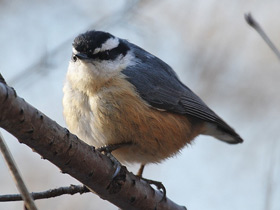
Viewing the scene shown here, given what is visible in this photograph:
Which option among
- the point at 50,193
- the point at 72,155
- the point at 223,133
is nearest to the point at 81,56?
the point at 50,193

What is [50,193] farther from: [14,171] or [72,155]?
[14,171]

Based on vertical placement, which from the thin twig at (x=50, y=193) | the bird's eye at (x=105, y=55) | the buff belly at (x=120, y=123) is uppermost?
the bird's eye at (x=105, y=55)

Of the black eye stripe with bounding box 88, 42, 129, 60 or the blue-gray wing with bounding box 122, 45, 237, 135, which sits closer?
the black eye stripe with bounding box 88, 42, 129, 60

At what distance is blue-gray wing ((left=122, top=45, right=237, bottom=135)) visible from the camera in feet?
12.9

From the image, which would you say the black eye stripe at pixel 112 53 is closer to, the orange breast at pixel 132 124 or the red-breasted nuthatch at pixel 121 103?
the red-breasted nuthatch at pixel 121 103

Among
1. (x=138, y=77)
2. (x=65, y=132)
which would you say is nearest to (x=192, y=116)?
(x=138, y=77)

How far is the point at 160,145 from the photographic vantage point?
3.73 metres

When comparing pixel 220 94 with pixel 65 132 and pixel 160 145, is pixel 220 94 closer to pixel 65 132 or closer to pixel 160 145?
pixel 160 145

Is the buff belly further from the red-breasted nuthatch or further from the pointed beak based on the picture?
the pointed beak

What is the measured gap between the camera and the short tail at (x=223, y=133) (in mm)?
4612

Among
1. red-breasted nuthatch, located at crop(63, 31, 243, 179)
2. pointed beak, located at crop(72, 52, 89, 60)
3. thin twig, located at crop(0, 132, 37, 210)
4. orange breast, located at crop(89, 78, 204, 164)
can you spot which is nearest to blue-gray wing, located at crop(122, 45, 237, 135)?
red-breasted nuthatch, located at crop(63, 31, 243, 179)

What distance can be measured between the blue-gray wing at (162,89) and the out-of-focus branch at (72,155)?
936mm

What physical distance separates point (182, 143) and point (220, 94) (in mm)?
1966

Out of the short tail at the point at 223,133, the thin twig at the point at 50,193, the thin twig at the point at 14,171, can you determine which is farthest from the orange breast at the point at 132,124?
the thin twig at the point at 14,171
